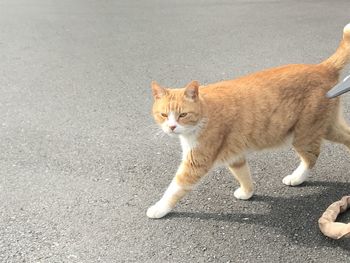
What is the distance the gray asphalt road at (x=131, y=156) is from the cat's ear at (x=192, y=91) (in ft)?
2.60

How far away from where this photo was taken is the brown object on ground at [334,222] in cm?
287

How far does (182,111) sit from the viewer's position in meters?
3.04

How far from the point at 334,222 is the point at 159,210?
3.66ft

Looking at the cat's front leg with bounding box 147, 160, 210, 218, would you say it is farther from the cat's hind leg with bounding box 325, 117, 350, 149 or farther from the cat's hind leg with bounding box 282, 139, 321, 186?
the cat's hind leg with bounding box 325, 117, 350, 149

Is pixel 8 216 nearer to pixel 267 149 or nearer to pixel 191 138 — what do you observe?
pixel 191 138

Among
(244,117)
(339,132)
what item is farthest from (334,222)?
(244,117)

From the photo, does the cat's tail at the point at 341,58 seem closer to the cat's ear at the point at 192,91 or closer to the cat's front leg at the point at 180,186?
the cat's ear at the point at 192,91

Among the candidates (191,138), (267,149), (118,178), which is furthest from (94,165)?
(267,149)

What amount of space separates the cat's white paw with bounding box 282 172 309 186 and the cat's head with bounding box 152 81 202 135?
2.92 ft

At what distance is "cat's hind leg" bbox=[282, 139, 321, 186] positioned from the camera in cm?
336

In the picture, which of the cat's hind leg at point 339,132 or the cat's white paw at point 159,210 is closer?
the cat's white paw at point 159,210

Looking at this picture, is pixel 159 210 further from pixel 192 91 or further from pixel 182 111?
pixel 192 91

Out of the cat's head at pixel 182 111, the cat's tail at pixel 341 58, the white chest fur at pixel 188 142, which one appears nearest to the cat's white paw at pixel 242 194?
the white chest fur at pixel 188 142

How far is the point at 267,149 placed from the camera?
3416 millimetres
